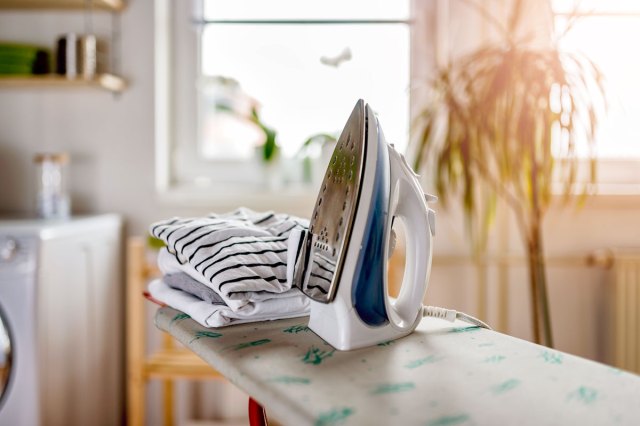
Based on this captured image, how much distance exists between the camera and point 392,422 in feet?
1.75

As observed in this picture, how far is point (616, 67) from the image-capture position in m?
2.32

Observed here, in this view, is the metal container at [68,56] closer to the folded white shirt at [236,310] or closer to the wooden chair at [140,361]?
the wooden chair at [140,361]

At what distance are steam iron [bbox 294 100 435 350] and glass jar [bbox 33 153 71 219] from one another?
1410 mm

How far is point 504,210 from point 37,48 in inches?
62.2

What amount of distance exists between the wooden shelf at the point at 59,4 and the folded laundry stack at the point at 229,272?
1.37 meters

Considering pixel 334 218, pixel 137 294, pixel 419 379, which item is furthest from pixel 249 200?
pixel 419 379

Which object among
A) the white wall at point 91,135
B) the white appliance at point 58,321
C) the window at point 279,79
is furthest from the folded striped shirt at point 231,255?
the window at point 279,79

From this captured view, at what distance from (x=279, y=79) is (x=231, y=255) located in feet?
5.24

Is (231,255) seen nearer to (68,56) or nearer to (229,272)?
(229,272)

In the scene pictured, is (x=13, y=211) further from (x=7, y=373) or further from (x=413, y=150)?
(x=413, y=150)

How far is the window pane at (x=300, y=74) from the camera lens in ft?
7.66

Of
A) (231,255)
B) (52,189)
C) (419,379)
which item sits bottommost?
(419,379)

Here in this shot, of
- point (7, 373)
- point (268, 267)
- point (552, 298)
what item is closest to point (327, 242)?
point (268, 267)

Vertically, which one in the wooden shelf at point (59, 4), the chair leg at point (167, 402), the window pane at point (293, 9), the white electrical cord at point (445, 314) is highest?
the window pane at point (293, 9)
